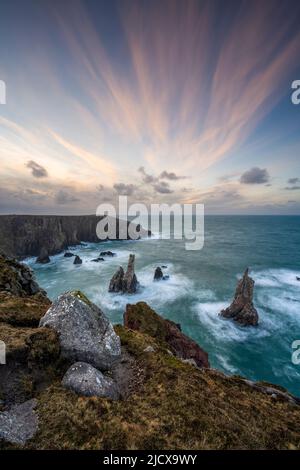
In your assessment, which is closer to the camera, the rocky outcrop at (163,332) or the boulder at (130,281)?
the rocky outcrop at (163,332)

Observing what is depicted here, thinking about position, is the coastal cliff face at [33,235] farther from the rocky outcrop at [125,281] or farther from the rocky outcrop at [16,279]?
the rocky outcrop at [16,279]

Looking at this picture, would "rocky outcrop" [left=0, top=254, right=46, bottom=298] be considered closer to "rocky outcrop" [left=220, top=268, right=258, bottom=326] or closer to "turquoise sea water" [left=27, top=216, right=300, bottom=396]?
"turquoise sea water" [left=27, top=216, right=300, bottom=396]

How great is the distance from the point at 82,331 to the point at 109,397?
341cm

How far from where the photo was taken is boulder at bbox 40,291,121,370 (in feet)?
33.5

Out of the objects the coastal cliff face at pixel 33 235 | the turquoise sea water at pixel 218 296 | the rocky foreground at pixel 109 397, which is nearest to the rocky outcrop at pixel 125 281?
the turquoise sea water at pixel 218 296

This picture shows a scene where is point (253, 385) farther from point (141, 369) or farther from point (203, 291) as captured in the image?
point (203, 291)

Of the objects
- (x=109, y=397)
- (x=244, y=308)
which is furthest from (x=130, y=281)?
(x=109, y=397)

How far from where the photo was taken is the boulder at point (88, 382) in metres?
8.62

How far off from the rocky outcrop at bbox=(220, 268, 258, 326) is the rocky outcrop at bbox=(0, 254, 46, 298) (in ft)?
122

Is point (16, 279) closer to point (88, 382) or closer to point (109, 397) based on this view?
point (88, 382)

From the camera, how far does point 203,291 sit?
56.4m

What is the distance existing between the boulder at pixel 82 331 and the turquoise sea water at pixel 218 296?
85.9 feet
